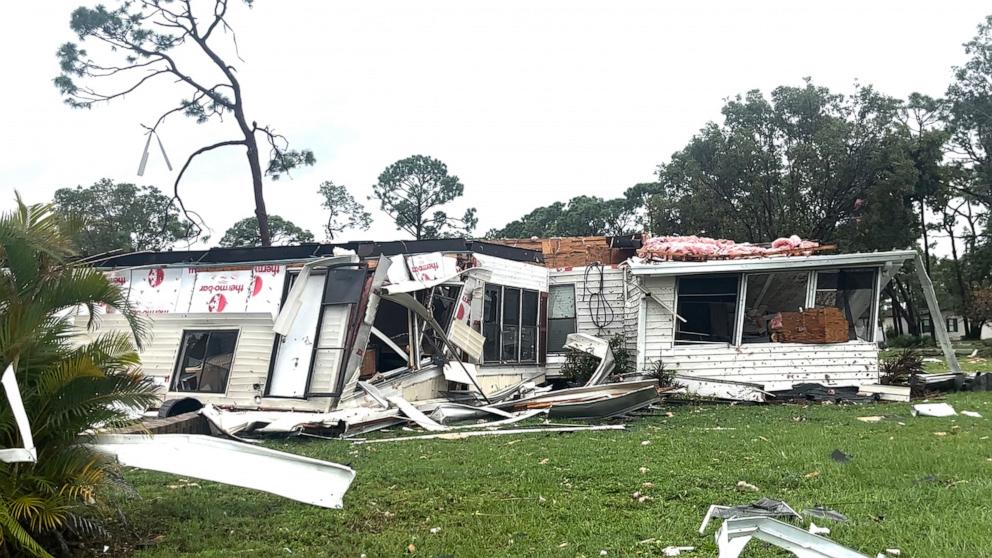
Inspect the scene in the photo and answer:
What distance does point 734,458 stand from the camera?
6.87m

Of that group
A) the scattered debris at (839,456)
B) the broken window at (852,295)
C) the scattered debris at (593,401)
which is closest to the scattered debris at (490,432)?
the scattered debris at (593,401)

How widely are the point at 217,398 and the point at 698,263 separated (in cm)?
855

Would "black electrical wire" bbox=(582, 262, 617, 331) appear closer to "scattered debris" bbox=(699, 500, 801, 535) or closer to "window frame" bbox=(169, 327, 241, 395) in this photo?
"window frame" bbox=(169, 327, 241, 395)

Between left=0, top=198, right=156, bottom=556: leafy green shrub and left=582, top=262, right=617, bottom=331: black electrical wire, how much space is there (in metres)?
11.5

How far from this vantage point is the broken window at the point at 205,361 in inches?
449

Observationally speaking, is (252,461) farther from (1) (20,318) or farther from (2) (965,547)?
(2) (965,547)

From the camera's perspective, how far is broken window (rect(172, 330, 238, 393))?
449 inches

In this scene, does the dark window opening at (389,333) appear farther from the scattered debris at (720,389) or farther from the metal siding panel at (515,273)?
the scattered debris at (720,389)

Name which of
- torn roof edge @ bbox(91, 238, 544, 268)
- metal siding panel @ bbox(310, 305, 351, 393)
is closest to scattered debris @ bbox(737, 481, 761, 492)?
metal siding panel @ bbox(310, 305, 351, 393)

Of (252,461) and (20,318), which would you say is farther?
(252,461)

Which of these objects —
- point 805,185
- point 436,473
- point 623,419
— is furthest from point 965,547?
point 805,185

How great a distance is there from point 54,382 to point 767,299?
12.4 metres

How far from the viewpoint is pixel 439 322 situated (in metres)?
13.0

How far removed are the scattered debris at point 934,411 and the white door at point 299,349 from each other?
28.3ft
